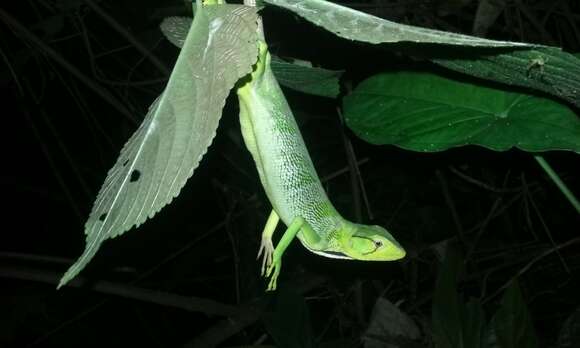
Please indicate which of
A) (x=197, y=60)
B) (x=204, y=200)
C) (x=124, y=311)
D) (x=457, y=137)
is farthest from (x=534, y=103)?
(x=124, y=311)

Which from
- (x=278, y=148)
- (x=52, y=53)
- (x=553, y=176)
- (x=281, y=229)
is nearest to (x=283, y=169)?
(x=278, y=148)

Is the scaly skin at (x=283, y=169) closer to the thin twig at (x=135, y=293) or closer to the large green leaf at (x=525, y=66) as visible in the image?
the large green leaf at (x=525, y=66)

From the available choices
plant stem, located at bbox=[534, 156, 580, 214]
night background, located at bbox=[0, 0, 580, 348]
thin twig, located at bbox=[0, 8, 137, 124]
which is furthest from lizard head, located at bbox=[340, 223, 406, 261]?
thin twig, located at bbox=[0, 8, 137, 124]

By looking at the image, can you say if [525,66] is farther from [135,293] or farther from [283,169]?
[135,293]

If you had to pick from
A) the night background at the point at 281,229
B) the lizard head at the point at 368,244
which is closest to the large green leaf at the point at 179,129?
the lizard head at the point at 368,244

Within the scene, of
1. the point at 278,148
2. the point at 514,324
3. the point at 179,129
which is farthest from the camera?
the point at 514,324

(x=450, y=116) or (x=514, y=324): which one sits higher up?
(x=450, y=116)

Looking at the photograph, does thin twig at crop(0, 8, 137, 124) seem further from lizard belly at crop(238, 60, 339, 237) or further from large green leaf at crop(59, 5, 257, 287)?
large green leaf at crop(59, 5, 257, 287)
